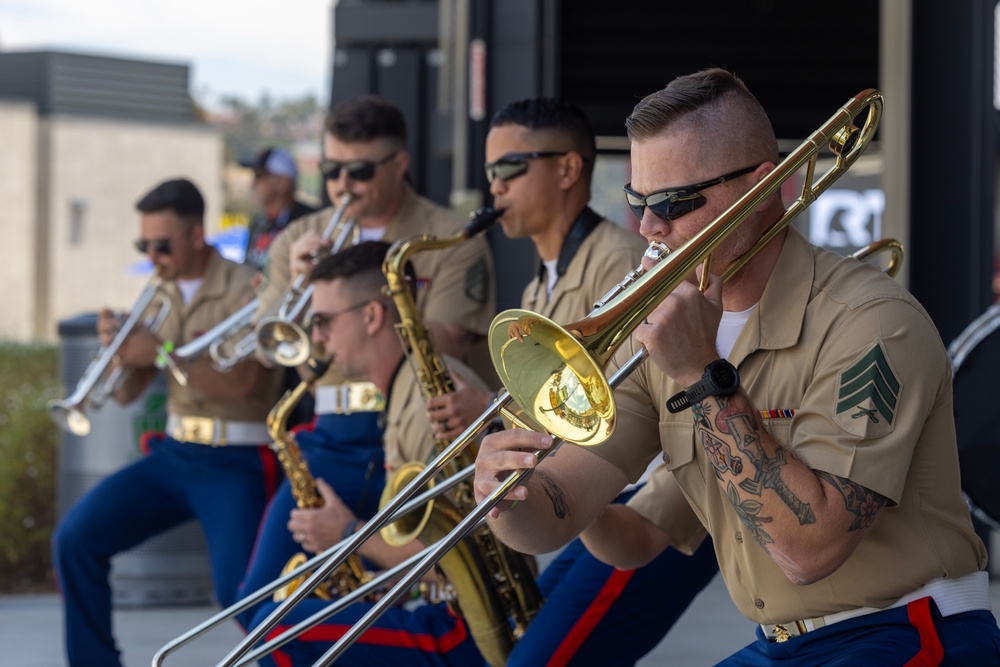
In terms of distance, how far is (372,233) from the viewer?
15.9 ft

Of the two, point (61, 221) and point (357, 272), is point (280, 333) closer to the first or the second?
point (357, 272)

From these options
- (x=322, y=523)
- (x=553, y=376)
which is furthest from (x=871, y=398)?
(x=322, y=523)

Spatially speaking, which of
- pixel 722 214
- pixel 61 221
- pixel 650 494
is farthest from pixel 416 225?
pixel 61 221

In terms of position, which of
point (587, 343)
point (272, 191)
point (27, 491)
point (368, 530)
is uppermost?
point (272, 191)

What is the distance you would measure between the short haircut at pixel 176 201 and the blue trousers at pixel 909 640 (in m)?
4.05

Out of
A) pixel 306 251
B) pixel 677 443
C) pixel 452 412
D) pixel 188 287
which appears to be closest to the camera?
pixel 677 443

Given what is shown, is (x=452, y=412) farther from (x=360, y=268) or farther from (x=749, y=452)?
(x=749, y=452)

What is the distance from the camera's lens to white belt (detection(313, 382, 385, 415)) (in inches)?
176

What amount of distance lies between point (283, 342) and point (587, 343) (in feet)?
9.41

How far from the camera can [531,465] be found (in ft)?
7.43

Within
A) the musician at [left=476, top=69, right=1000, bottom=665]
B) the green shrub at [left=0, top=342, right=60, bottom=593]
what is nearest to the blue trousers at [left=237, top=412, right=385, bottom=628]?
the musician at [left=476, top=69, right=1000, bottom=665]

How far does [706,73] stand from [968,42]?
3659mm

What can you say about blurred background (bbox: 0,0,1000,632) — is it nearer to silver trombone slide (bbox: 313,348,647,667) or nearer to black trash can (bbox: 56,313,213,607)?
black trash can (bbox: 56,313,213,607)

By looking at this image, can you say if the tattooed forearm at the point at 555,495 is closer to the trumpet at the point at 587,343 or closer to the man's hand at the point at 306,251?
the trumpet at the point at 587,343
